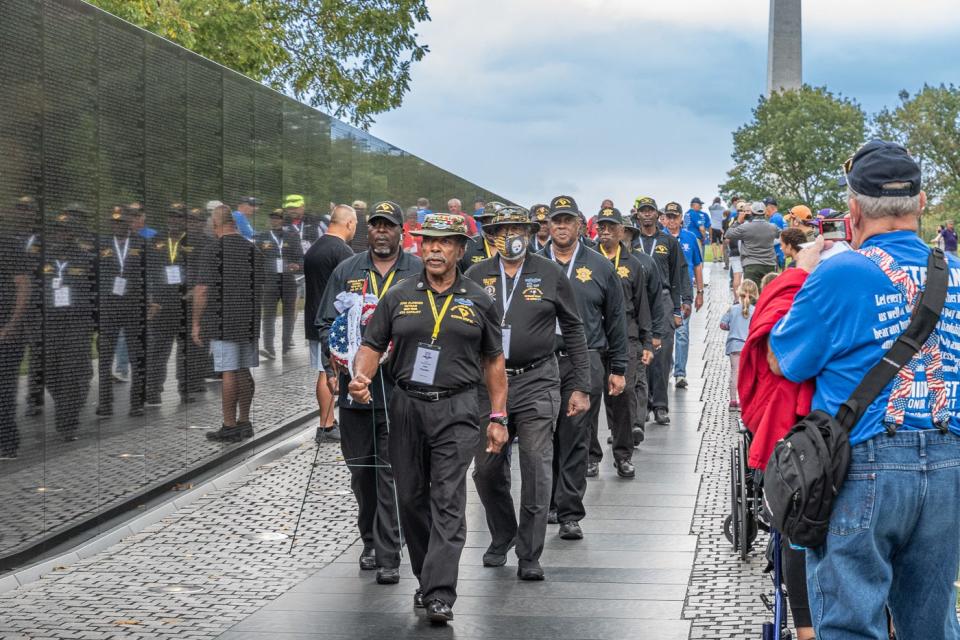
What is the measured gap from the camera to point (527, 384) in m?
8.59

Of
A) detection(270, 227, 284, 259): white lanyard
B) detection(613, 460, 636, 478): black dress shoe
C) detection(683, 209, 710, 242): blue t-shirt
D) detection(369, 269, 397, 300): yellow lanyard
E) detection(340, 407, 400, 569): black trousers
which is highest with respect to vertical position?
detection(683, 209, 710, 242): blue t-shirt

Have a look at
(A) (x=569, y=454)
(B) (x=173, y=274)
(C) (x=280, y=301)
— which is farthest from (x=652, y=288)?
(B) (x=173, y=274)

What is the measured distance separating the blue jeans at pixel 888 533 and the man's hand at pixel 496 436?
3692 millimetres

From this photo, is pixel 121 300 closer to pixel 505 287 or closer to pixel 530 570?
pixel 505 287

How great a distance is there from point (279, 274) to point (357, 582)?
6.16 m

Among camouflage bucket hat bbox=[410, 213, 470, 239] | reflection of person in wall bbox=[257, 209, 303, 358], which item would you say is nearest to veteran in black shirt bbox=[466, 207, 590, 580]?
camouflage bucket hat bbox=[410, 213, 470, 239]

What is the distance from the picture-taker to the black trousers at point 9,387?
819 cm

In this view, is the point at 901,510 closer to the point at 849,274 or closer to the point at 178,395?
the point at 849,274

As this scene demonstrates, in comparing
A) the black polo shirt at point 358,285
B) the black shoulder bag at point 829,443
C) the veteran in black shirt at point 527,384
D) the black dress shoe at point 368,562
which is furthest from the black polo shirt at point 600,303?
the black shoulder bag at point 829,443

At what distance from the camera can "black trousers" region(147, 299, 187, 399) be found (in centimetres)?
1059

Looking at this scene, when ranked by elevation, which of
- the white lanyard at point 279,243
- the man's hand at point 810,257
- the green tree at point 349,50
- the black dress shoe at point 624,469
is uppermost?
the green tree at point 349,50

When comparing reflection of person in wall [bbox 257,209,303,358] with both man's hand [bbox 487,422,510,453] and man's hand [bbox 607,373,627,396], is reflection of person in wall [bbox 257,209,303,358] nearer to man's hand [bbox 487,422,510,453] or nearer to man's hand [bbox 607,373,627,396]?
man's hand [bbox 607,373,627,396]

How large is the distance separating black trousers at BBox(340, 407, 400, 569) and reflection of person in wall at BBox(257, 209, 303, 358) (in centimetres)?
491

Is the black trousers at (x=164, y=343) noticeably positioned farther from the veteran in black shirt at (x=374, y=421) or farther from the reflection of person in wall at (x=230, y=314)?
the veteran in black shirt at (x=374, y=421)
